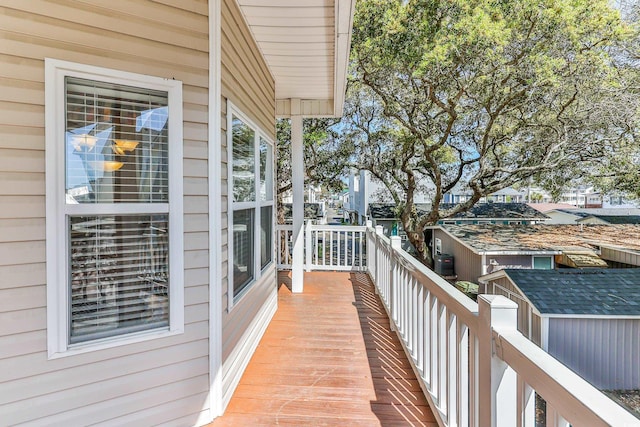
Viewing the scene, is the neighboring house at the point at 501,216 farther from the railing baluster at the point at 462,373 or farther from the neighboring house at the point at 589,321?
the railing baluster at the point at 462,373

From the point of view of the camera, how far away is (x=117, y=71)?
5.96 ft

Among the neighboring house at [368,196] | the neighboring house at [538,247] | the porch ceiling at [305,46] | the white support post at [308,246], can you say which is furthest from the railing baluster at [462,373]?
the neighboring house at [368,196]

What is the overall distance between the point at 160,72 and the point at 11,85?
0.69 meters

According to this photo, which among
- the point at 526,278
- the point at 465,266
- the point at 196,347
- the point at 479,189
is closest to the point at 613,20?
the point at 479,189

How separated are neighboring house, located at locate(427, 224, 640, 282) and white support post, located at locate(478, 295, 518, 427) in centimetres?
1198

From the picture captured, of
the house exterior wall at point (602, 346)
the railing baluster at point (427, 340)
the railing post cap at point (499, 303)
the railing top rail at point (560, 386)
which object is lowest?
the house exterior wall at point (602, 346)

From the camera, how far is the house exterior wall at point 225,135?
234 centimetres

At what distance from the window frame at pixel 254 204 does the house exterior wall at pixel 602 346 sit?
23.4ft

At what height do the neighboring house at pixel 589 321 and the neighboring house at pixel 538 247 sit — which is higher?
the neighboring house at pixel 538 247

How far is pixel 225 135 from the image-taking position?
239 cm

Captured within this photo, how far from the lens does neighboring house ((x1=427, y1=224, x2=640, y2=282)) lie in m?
11.6

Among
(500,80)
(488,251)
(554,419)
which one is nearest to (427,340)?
(554,419)

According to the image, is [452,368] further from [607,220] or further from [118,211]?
[607,220]

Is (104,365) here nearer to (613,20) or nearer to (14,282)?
(14,282)
